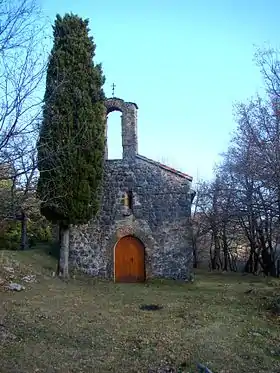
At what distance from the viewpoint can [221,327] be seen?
10219 mm

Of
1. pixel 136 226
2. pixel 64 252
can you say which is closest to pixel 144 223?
pixel 136 226

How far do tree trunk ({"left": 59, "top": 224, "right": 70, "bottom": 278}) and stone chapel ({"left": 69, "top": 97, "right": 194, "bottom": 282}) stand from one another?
1.49m

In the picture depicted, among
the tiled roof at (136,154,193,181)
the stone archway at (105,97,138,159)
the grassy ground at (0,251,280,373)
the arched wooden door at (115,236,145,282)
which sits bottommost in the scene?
the grassy ground at (0,251,280,373)

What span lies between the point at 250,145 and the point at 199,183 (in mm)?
18609

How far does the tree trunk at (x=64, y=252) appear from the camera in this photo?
55.4 ft

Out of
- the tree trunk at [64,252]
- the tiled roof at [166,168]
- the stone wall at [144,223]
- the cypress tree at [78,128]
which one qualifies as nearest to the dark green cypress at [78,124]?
the cypress tree at [78,128]

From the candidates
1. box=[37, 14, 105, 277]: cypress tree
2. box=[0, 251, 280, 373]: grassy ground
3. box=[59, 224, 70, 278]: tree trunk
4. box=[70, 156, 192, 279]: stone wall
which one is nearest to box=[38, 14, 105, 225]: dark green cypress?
box=[37, 14, 105, 277]: cypress tree

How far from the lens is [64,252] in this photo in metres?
17.0

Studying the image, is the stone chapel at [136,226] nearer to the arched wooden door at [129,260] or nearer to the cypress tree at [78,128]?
the arched wooden door at [129,260]

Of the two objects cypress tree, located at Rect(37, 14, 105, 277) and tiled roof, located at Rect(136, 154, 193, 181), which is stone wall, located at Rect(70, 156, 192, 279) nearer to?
tiled roof, located at Rect(136, 154, 193, 181)

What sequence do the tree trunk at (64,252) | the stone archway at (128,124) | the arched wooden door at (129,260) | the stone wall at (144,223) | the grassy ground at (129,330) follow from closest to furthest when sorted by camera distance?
1. the grassy ground at (129,330)
2. the tree trunk at (64,252)
3. the stone wall at (144,223)
4. the arched wooden door at (129,260)
5. the stone archway at (128,124)

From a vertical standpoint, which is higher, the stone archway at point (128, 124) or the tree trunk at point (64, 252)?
the stone archway at point (128, 124)

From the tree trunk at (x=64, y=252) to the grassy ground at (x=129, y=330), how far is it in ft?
4.45

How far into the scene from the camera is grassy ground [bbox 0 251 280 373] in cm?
766
